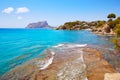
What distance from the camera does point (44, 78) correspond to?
19281mm

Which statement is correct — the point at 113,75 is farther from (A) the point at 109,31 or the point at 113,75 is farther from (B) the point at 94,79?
(A) the point at 109,31

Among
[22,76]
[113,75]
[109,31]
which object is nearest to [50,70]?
[22,76]

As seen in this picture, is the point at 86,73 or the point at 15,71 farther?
the point at 15,71

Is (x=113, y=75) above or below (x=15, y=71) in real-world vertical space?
above

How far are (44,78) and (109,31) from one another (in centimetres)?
8625

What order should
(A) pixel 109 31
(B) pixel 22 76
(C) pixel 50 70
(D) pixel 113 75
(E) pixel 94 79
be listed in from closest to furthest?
1. (D) pixel 113 75
2. (E) pixel 94 79
3. (B) pixel 22 76
4. (C) pixel 50 70
5. (A) pixel 109 31

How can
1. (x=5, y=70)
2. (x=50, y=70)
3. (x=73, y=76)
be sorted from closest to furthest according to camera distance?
(x=73, y=76)
(x=50, y=70)
(x=5, y=70)

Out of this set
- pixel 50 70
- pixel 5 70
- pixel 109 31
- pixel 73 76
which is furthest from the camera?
pixel 109 31

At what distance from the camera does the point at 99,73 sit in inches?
764

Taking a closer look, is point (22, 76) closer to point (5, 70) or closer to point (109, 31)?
point (5, 70)

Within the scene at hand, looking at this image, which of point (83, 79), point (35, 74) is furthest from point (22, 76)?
point (83, 79)

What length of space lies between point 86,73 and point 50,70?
5256mm

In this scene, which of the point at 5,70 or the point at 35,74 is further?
the point at 5,70

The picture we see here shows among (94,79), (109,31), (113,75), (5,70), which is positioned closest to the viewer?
(113,75)
